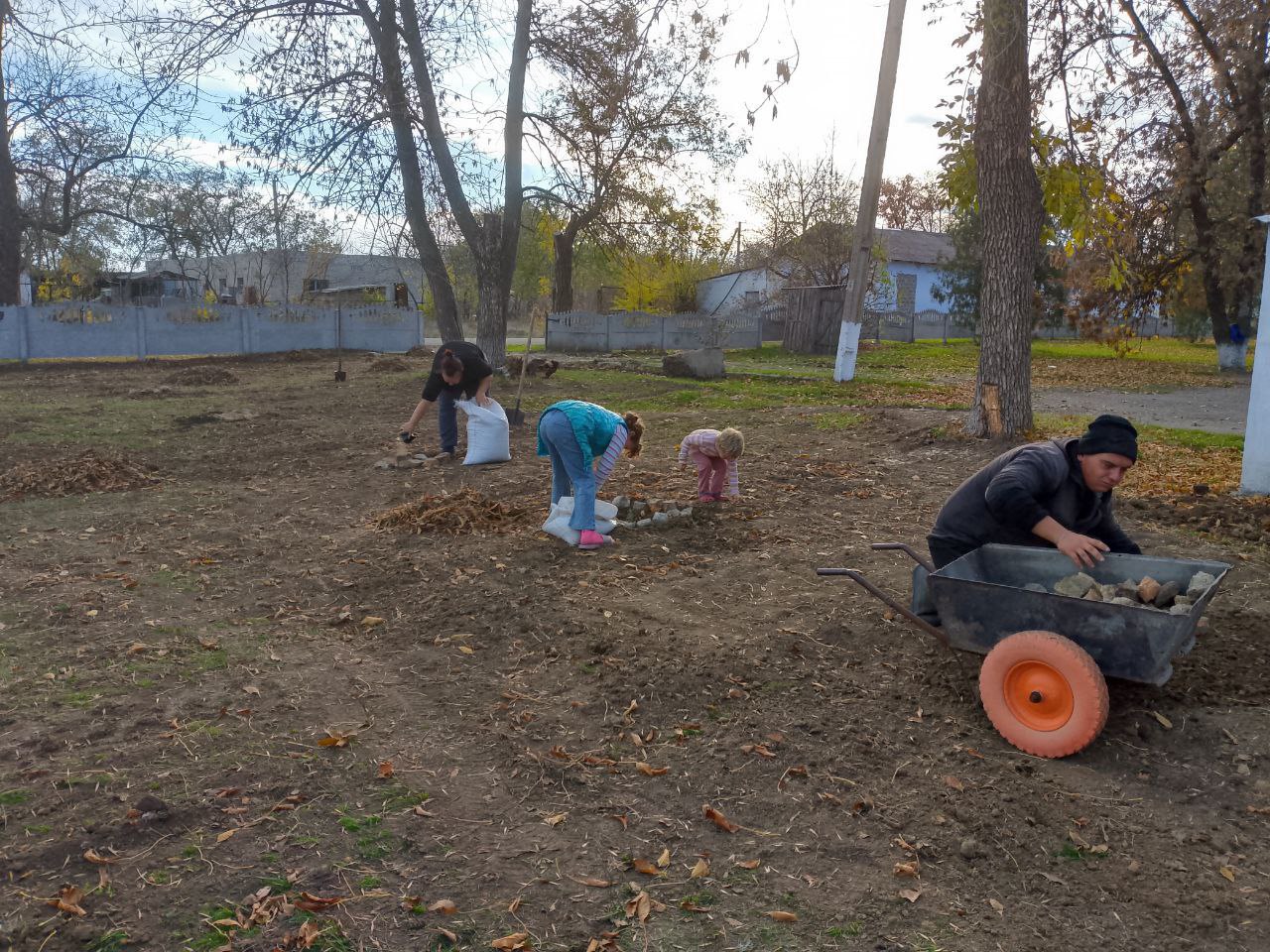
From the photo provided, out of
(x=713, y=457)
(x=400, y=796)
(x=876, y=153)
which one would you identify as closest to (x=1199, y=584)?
(x=400, y=796)

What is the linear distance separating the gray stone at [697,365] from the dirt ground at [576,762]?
1297 cm

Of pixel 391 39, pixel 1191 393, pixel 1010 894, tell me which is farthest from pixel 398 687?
pixel 1191 393

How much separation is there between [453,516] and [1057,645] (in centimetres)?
445

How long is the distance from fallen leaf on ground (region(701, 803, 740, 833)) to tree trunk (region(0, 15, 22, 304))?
89.6ft

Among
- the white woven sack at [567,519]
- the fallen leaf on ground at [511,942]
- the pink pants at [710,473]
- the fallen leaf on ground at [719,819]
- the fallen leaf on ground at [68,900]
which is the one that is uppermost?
the pink pants at [710,473]

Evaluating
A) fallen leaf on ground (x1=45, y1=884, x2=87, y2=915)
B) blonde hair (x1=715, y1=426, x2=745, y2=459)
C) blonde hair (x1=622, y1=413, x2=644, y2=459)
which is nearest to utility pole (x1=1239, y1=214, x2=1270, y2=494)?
blonde hair (x1=715, y1=426, x2=745, y2=459)

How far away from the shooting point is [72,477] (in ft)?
28.0

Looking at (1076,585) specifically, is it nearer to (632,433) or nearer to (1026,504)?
(1026,504)

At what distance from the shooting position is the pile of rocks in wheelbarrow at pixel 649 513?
22.2 ft

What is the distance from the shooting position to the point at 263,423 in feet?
42.2

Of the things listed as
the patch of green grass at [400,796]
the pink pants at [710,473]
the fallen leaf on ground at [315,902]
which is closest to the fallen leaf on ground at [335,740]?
the patch of green grass at [400,796]

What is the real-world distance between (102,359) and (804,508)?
22279mm

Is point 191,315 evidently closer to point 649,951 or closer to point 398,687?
point 398,687

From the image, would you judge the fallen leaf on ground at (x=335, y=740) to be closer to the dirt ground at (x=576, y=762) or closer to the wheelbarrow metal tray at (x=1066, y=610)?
the dirt ground at (x=576, y=762)
